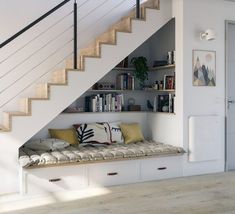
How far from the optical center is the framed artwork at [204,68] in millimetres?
5254

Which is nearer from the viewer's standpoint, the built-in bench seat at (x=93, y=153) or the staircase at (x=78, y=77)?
the built-in bench seat at (x=93, y=153)

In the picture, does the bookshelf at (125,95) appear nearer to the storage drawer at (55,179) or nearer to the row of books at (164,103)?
the row of books at (164,103)

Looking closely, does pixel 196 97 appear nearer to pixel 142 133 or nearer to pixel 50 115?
pixel 142 133

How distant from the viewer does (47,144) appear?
4.74 meters

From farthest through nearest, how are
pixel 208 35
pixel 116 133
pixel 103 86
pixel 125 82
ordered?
pixel 125 82
pixel 103 86
pixel 116 133
pixel 208 35

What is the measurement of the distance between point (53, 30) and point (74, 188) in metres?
2.58

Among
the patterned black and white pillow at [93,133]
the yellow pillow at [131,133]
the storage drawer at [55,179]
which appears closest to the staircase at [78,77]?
the storage drawer at [55,179]

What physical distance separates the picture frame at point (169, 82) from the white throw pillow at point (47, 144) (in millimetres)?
1895

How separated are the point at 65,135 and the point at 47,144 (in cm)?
54

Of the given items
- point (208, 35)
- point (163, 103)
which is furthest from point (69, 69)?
point (208, 35)

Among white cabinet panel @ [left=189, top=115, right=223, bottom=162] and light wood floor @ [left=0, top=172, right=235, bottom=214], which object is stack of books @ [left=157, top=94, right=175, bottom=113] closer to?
white cabinet panel @ [left=189, top=115, right=223, bottom=162]

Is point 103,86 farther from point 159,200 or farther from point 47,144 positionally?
point 159,200

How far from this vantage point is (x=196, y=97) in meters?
5.27

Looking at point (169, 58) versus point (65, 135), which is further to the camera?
point (169, 58)
